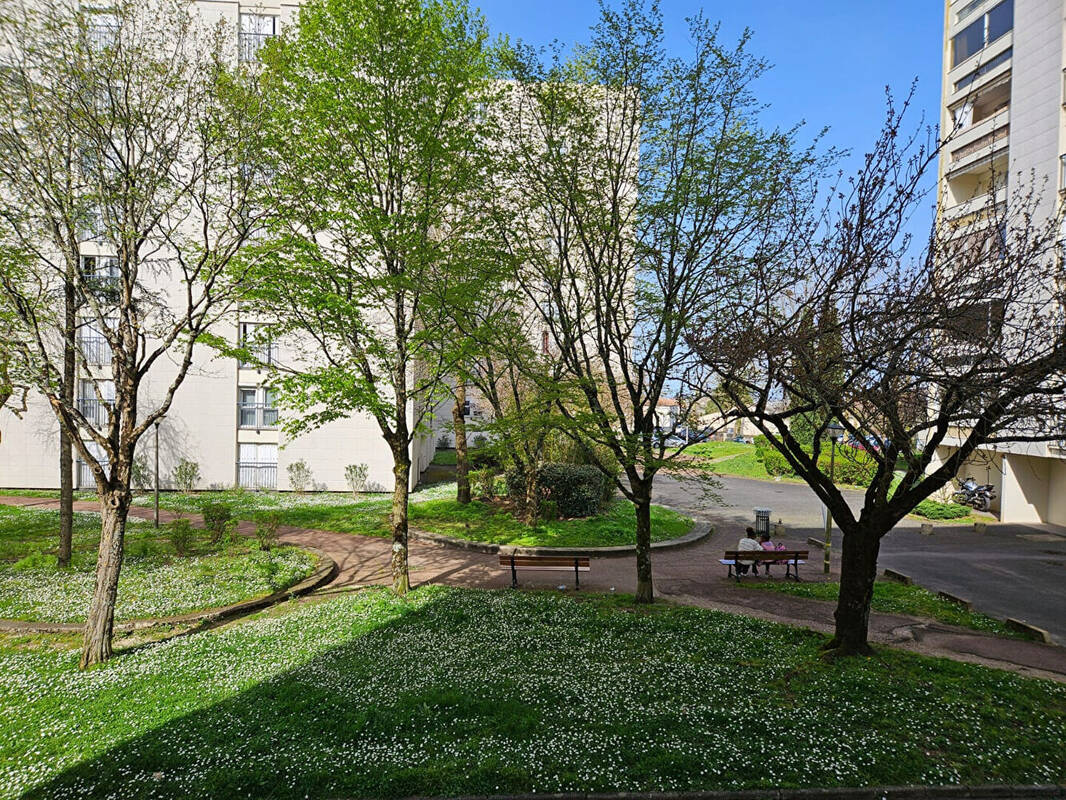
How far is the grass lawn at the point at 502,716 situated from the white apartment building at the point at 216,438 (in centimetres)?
1735

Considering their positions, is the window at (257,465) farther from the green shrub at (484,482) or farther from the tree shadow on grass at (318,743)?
the tree shadow on grass at (318,743)

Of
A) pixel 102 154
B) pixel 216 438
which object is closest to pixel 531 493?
A: pixel 102 154

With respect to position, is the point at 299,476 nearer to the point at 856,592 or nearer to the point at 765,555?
the point at 765,555

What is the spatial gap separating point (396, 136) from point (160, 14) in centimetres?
392

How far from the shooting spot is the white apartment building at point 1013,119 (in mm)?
19016

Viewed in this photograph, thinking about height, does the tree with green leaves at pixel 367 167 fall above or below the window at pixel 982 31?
below

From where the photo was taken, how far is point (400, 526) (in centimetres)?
1119

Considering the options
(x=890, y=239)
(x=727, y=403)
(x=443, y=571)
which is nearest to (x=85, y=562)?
(x=443, y=571)

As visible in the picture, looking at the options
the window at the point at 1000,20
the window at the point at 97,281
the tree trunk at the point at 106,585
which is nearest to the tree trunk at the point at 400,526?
the tree trunk at the point at 106,585

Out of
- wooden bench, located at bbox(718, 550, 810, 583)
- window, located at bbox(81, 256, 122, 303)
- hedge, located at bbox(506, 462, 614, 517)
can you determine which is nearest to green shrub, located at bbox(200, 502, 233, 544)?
window, located at bbox(81, 256, 122, 303)

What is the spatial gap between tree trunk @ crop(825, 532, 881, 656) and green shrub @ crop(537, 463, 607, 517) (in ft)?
38.6

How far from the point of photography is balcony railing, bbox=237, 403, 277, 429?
2558 centimetres

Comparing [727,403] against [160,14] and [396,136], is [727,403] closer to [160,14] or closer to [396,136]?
[396,136]

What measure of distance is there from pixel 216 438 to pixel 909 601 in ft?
87.3
